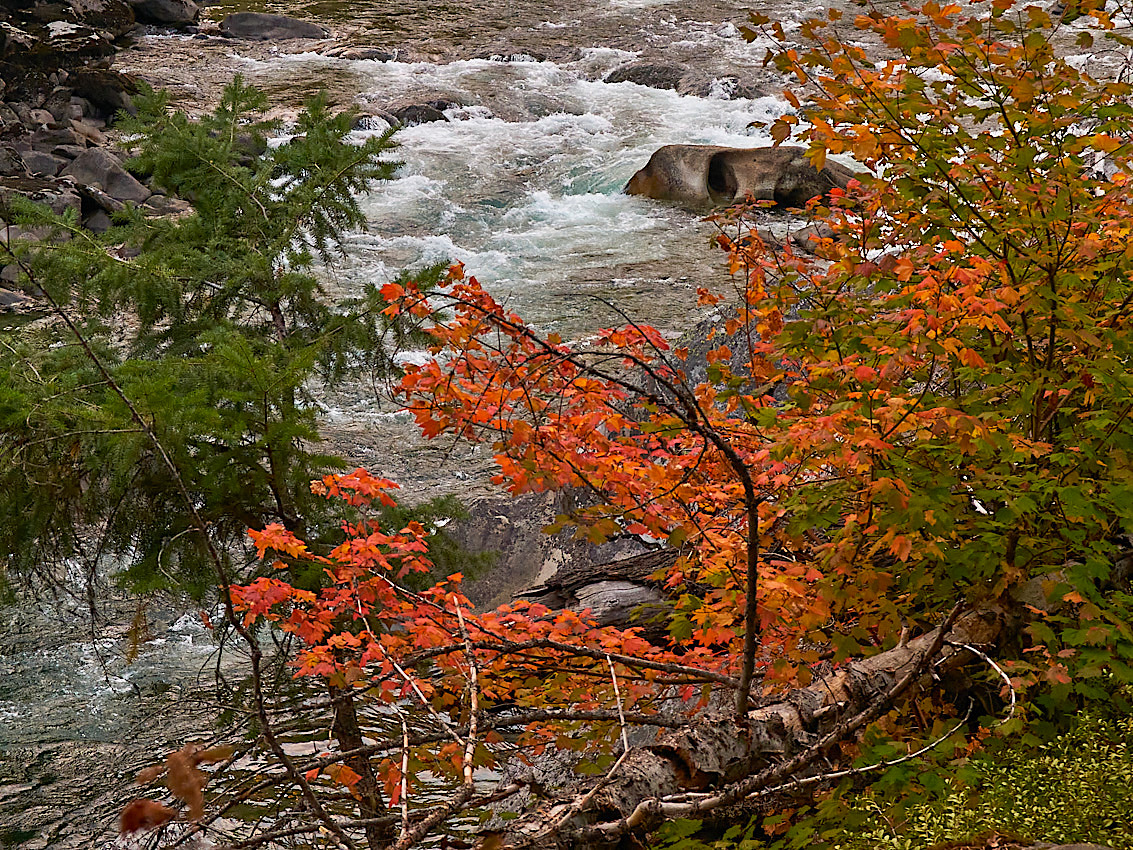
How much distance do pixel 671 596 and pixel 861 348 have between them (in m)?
2.37

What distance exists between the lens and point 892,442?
10.1ft

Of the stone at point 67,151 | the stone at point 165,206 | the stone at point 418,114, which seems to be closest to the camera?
the stone at point 165,206

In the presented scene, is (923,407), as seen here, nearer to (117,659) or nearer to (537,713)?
(537,713)

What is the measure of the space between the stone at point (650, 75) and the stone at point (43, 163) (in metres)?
10.2

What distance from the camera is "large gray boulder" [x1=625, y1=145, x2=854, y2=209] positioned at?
13.8 m

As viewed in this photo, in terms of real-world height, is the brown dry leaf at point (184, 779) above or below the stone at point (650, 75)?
below

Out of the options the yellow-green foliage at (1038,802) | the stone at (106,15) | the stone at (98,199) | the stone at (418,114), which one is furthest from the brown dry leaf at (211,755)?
the stone at (106,15)

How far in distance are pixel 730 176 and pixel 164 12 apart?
1591 centimetres

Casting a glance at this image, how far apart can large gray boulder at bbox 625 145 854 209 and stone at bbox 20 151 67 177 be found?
8267 mm

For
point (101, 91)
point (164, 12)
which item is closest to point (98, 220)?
point (101, 91)

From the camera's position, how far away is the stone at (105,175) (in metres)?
14.1

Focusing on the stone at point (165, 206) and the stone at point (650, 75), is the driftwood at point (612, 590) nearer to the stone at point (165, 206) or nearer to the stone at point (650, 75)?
the stone at point (165, 206)

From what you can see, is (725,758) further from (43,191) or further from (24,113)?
(24,113)

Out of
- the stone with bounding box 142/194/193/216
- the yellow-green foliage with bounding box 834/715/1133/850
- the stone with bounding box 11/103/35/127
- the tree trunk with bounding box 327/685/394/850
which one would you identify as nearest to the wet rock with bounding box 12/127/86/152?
the stone with bounding box 11/103/35/127
